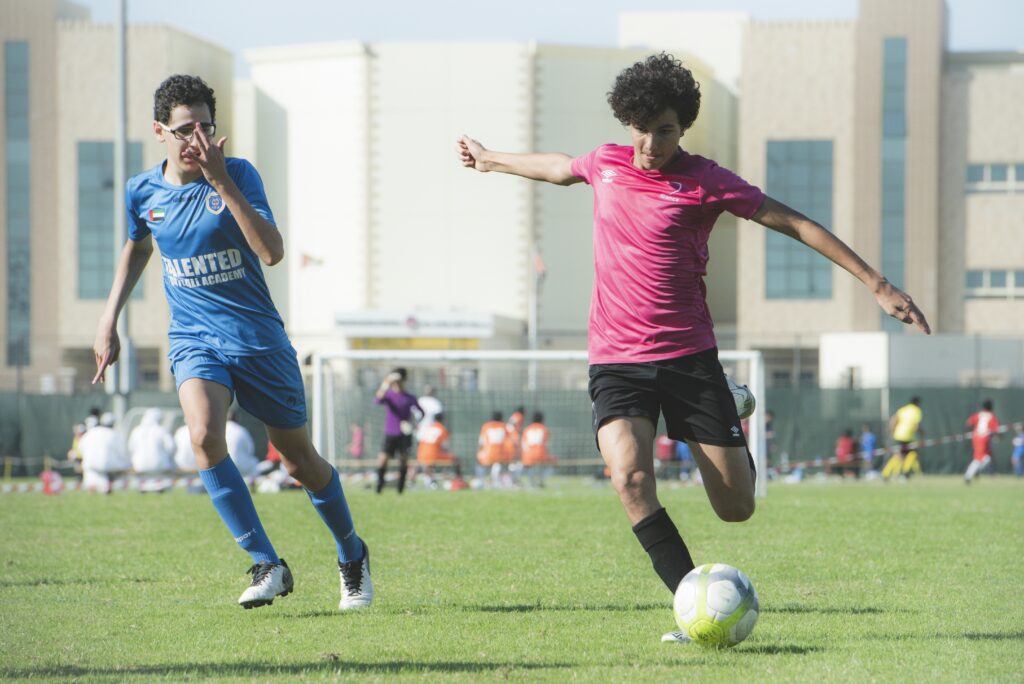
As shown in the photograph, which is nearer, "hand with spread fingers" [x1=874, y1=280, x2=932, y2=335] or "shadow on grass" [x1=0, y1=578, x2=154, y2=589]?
"hand with spread fingers" [x1=874, y1=280, x2=932, y2=335]

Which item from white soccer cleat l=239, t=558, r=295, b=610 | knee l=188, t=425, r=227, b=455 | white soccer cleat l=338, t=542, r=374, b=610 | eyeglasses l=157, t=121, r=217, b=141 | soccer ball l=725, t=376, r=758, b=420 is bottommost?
white soccer cleat l=338, t=542, r=374, b=610

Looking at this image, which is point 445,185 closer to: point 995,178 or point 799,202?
point 799,202

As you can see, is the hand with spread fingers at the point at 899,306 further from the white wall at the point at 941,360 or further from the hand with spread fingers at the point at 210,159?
the white wall at the point at 941,360

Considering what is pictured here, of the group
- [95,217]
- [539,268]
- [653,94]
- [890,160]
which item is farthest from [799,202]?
[653,94]

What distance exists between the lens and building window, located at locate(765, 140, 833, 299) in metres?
56.7

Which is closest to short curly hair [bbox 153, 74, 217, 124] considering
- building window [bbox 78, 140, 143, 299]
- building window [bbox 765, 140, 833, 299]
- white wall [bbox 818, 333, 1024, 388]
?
white wall [bbox 818, 333, 1024, 388]

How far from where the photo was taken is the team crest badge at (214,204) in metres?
6.71

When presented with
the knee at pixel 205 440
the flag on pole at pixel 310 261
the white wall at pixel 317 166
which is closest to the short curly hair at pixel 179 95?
the knee at pixel 205 440

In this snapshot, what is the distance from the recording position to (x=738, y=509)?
618 centimetres

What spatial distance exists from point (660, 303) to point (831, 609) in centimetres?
209

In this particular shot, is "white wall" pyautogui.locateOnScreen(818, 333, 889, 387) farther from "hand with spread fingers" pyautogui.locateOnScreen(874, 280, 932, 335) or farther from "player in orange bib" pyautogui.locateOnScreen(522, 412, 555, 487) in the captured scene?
"hand with spread fingers" pyautogui.locateOnScreen(874, 280, 932, 335)

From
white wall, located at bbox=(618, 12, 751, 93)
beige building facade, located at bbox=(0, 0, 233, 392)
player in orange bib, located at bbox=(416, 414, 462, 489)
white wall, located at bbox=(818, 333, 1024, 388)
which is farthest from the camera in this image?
white wall, located at bbox=(618, 12, 751, 93)

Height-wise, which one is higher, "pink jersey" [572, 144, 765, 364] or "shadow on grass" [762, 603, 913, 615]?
"pink jersey" [572, 144, 765, 364]

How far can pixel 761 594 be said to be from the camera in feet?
25.7
